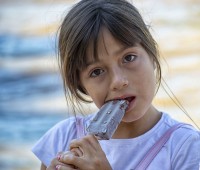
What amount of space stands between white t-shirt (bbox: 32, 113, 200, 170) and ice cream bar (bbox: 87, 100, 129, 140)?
0.17 m

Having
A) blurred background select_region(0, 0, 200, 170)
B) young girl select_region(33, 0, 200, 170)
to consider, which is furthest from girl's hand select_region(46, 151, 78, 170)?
blurred background select_region(0, 0, 200, 170)

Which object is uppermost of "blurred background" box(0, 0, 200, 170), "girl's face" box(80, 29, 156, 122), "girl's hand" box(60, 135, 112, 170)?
"girl's face" box(80, 29, 156, 122)

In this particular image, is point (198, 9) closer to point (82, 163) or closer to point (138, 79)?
point (138, 79)

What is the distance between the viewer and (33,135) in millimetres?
2715

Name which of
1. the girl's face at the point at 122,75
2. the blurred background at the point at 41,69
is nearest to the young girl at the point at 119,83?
the girl's face at the point at 122,75

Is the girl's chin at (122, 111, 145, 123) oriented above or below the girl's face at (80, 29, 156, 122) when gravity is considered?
below

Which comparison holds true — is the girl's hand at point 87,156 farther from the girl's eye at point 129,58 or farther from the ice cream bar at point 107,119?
the girl's eye at point 129,58

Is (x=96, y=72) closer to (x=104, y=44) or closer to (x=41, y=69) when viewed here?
(x=104, y=44)

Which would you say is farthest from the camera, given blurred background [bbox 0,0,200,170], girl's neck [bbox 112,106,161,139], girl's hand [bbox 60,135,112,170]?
blurred background [bbox 0,0,200,170]

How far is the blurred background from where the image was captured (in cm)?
270

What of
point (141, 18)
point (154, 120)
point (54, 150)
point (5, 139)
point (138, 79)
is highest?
point (141, 18)

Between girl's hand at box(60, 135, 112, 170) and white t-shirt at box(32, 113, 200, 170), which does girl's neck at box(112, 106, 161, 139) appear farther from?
girl's hand at box(60, 135, 112, 170)

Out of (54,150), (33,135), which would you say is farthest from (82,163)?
(33,135)

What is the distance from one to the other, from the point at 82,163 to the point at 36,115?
1595 mm
